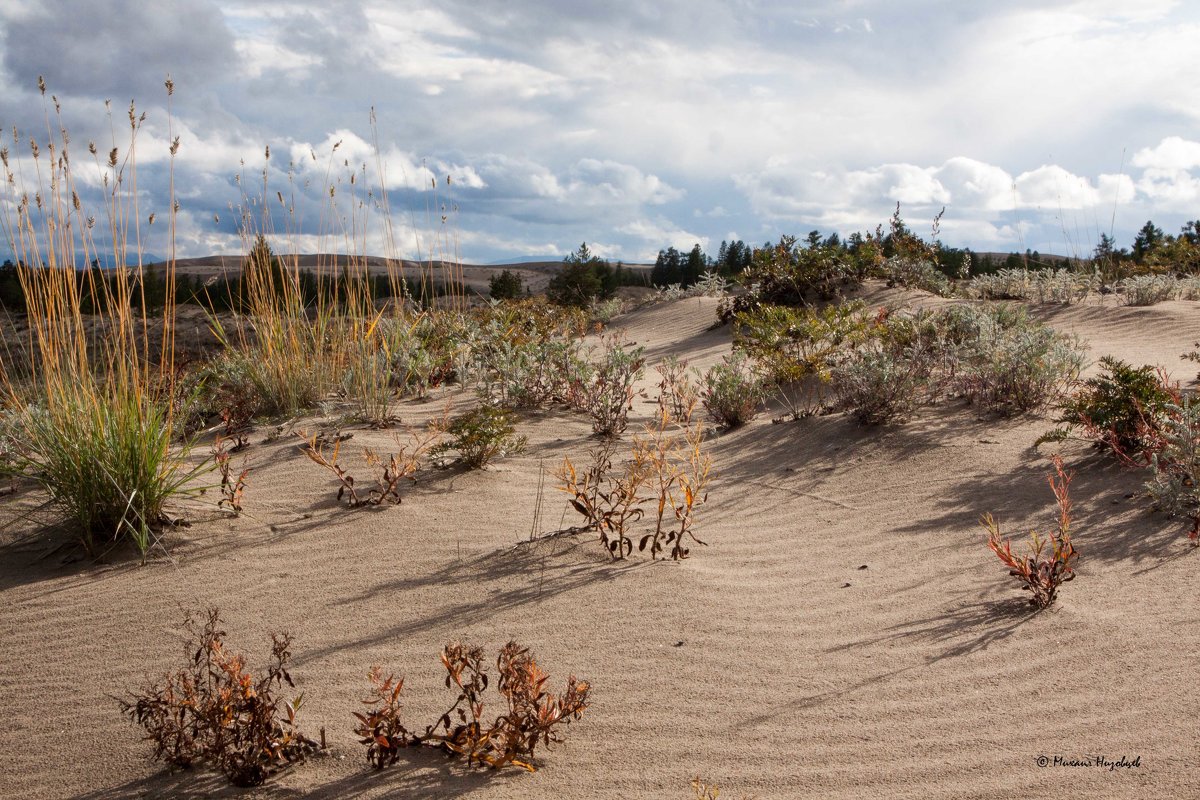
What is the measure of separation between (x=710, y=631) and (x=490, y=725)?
40.2 inches

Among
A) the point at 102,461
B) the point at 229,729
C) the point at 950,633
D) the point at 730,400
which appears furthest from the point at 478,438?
the point at 950,633

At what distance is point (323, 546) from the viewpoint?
4.27m

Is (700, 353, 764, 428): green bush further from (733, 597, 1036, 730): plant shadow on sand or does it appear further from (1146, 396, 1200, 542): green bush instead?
(733, 597, 1036, 730): plant shadow on sand

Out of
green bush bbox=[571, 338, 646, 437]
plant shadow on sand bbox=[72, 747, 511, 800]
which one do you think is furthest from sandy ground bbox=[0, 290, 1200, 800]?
green bush bbox=[571, 338, 646, 437]

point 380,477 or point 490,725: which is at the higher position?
point 380,477

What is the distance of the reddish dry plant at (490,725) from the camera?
2498 millimetres

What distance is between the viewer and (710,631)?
335cm

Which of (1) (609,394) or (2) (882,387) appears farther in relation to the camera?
(1) (609,394)

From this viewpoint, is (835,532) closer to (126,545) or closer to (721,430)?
(721,430)

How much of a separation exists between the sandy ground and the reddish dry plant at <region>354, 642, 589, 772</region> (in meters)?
0.06

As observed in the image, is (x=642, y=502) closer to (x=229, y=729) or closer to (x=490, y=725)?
(x=490, y=725)

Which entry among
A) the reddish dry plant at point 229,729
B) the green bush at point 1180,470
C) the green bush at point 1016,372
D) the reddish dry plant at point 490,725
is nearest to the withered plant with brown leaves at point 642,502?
the reddish dry plant at point 490,725

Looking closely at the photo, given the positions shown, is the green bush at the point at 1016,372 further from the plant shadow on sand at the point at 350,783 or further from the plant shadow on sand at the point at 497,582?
the plant shadow on sand at the point at 350,783

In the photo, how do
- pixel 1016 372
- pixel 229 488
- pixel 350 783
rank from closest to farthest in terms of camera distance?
1. pixel 350 783
2. pixel 229 488
3. pixel 1016 372
